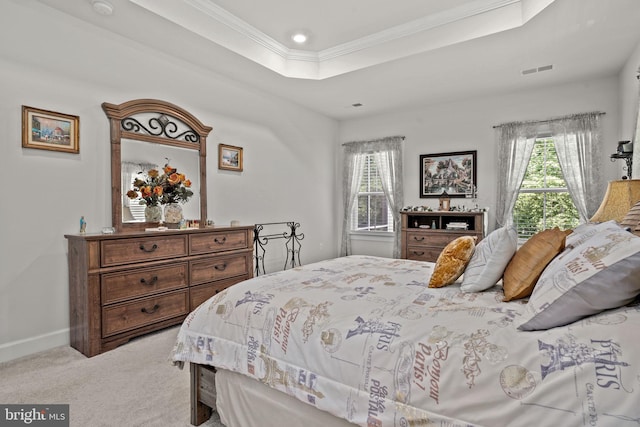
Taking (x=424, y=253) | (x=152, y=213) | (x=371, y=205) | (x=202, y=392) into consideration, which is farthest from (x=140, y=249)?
(x=371, y=205)

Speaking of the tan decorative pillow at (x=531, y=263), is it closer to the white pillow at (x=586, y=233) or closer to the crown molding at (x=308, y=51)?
the white pillow at (x=586, y=233)

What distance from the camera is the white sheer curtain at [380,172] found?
18.6ft

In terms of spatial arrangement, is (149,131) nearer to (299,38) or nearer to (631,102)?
(299,38)

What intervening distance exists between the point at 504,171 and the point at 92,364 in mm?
5117

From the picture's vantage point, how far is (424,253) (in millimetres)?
4934

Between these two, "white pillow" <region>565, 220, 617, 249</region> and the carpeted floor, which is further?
the carpeted floor

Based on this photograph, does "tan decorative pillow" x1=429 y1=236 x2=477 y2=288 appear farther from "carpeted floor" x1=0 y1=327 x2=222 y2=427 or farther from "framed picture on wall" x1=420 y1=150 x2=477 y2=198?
"framed picture on wall" x1=420 y1=150 x2=477 y2=198

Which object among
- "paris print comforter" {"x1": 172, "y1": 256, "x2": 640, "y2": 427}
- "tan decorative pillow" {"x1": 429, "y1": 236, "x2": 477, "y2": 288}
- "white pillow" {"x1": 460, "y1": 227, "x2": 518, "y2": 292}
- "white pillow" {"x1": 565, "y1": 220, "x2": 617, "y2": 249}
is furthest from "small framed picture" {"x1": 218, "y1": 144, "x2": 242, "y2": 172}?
"white pillow" {"x1": 565, "y1": 220, "x2": 617, "y2": 249}

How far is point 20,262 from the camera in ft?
8.87

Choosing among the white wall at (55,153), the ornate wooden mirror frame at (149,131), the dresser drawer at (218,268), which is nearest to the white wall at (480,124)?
the dresser drawer at (218,268)

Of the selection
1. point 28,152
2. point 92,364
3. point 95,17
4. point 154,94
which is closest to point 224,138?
point 154,94

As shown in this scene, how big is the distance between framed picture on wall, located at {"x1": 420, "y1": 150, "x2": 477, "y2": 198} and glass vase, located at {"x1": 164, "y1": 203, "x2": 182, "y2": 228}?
372 cm

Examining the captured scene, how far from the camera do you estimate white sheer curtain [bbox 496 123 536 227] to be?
466 centimetres

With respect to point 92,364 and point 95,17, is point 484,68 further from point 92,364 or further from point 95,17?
point 92,364
